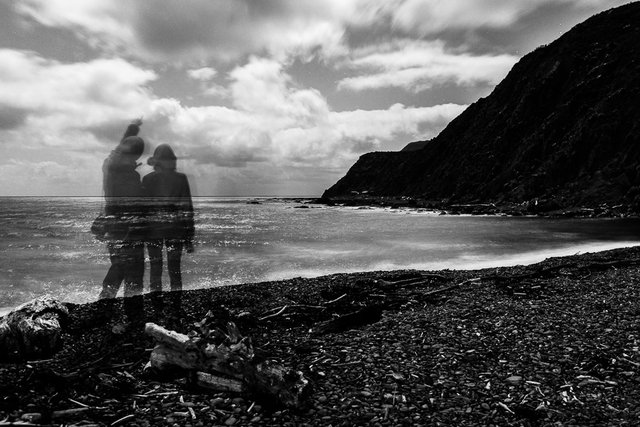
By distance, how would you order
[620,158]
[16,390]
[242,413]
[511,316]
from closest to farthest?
1. [242,413]
2. [16,390]
3. [511,316]
4. [620,158]

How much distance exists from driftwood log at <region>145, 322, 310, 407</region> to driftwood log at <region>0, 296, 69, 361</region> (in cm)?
287

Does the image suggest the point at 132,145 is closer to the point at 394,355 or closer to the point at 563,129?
the point at 394,355

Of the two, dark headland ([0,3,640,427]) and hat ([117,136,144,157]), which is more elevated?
hat ([117,136,144,157])

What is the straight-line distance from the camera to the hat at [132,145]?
29.1 ft

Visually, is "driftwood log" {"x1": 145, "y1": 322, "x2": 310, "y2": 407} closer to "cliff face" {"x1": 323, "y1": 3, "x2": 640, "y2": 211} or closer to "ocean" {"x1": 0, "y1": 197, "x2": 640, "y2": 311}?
"ocean" {"x1": 0, "y1": 197, "x2": 640, "y2": 311}

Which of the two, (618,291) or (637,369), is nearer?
(637,369)

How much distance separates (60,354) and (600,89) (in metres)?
98.3

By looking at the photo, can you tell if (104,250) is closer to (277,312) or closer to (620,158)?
(277,312)

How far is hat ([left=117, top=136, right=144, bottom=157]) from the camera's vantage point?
886 cm

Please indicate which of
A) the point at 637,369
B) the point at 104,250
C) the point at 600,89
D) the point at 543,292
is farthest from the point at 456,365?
the point at 600,89

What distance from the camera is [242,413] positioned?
525cm

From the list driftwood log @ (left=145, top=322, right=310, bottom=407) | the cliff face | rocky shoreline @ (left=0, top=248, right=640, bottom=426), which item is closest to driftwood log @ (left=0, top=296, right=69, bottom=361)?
rocky shoreline @ (left=0, top=248, right=640, bottom=426)

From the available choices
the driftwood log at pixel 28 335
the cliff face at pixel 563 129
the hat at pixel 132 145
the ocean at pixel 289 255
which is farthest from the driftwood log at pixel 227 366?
the cliff face at pixel 563 129

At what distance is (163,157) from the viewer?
9609mm
